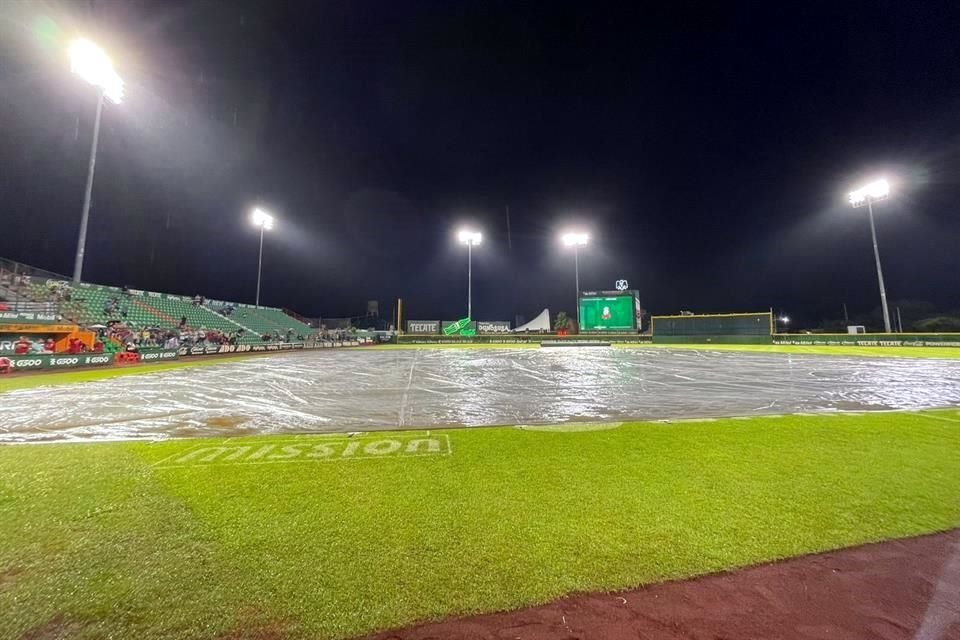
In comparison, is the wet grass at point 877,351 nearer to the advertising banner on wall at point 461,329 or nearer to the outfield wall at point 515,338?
the outfield wall at point 515,338

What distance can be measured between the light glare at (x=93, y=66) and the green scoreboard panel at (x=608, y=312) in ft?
139

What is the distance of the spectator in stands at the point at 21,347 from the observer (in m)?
14.8

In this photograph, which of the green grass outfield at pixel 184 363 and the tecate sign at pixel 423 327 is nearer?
the green grass outfield at pixel 184 363

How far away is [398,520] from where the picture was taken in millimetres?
2645

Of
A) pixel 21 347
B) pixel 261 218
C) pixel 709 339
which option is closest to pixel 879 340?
pixel 709 339

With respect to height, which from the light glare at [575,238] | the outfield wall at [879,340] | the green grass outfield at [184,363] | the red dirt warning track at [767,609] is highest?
the light glare at [575,238]

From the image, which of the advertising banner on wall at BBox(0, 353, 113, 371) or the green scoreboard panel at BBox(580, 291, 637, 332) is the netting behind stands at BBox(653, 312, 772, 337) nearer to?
the green scoreboard panel at BBox(580, 291, 637, 332)

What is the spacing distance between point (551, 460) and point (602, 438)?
3.86ft

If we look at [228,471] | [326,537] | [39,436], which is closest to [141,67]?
[39,436]

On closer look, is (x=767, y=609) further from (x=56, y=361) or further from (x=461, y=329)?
(x=461, y=329)

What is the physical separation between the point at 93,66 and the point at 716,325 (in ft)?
166

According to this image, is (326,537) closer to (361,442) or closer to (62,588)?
(62,588)

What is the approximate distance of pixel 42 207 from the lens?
86.8ft

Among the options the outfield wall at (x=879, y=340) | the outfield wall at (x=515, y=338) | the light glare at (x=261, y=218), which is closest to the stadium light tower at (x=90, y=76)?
the light glare at (x=261, y=218)
